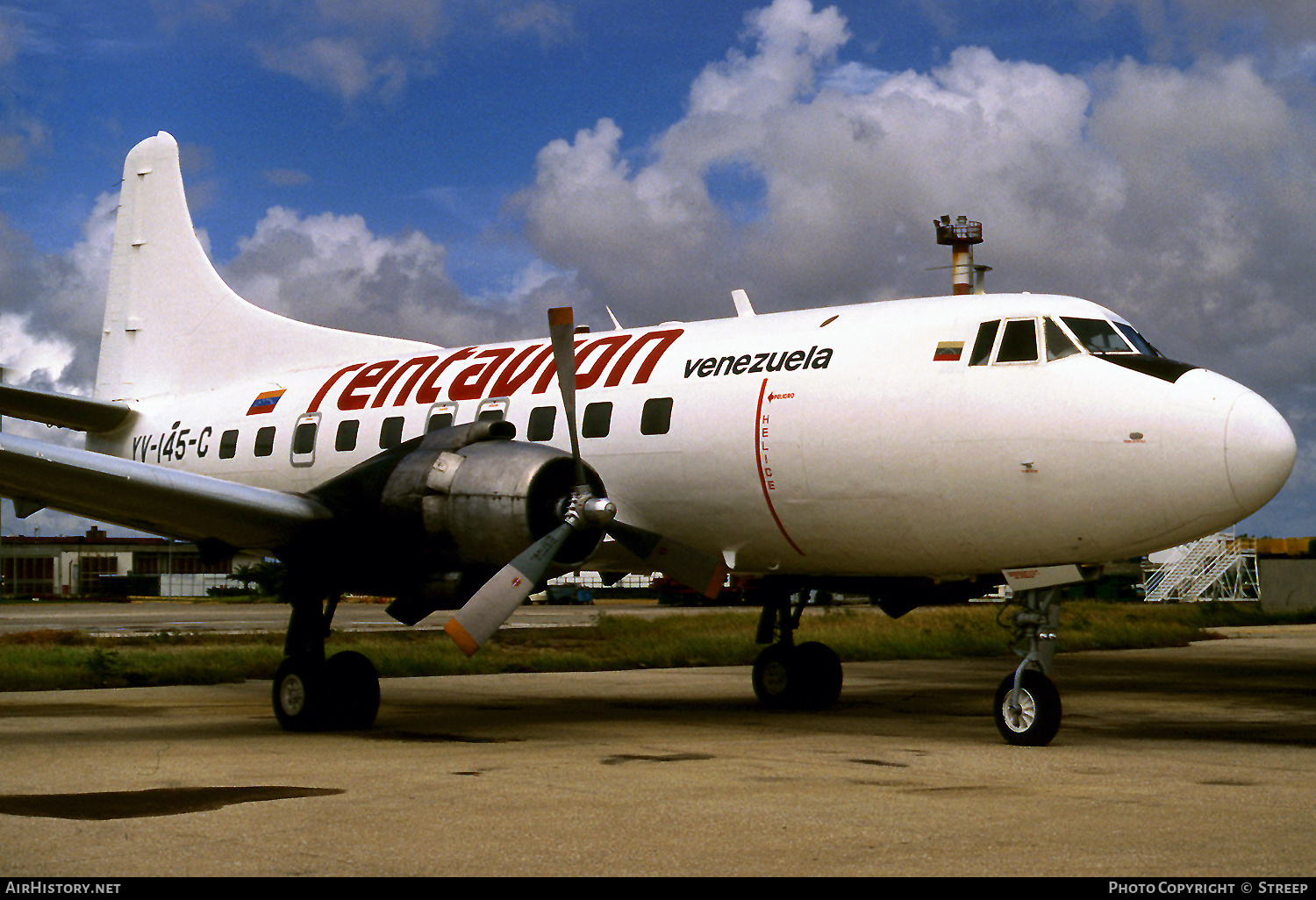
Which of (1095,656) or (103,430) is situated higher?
(103,430)

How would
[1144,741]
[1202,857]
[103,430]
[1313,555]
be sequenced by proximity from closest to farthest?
[1202,857]
[1144,741]
[103,430]
[1313,555]

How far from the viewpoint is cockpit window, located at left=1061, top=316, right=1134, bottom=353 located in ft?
37.4

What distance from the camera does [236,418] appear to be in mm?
17062

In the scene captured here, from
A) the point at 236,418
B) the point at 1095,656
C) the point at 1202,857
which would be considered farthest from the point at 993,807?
the point at 1095,656

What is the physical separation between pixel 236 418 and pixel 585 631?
16.8m

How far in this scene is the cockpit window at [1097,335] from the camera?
11.4 m

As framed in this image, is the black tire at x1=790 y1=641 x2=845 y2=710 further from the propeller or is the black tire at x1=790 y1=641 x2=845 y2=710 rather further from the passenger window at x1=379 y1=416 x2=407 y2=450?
the passenger window at x1=379 y1=416 x2=407 y2=450

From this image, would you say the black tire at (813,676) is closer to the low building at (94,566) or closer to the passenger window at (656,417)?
the passenger window at (656,417)

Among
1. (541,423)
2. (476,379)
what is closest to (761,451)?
(541,423)

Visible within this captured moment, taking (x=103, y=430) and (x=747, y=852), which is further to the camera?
(x=103, y=430)

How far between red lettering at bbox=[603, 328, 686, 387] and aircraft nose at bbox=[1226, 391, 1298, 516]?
5694 mm

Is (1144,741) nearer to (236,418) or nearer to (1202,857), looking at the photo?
(1202,857)

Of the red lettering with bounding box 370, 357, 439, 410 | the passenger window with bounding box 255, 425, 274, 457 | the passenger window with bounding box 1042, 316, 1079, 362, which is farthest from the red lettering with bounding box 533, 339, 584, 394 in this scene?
the passenger window with bounding box 1042, 316, 1079, 362

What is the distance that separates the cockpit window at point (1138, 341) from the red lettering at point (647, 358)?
4545 millimetres
